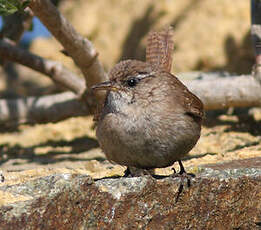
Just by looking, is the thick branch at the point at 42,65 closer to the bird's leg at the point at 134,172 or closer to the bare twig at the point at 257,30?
the bare twig at the point at 257,30

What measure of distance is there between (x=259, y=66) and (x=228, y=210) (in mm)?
2625

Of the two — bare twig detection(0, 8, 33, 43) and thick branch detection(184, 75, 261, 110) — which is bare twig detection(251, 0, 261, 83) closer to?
thick branch detection(184, 75, 261, 110)

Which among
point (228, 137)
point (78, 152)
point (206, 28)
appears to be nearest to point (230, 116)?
point (228, 137)

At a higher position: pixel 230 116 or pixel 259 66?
pixel 259 66

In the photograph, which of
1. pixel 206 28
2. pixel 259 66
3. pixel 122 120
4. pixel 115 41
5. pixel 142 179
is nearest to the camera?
pixel 142 179

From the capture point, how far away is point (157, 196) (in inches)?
113

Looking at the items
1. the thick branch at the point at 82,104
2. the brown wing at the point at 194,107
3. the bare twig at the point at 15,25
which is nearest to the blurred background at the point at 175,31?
the thick branch at the point at 82,104

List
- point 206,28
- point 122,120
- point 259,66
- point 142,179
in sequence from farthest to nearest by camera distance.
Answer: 1. point 206,28
2. point 259,66
3. point 122,120
4. point 142,179

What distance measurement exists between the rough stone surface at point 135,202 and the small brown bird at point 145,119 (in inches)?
10.9

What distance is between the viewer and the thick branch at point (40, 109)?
6051 millimetres

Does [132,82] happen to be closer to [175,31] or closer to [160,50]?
[160,50]

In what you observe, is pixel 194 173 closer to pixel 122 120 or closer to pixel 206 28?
pixel 122 120

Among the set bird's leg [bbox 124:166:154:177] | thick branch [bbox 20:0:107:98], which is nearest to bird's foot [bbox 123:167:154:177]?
bird's leg [bbox 124:166:154:177]

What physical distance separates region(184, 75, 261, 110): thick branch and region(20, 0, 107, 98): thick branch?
995mm
